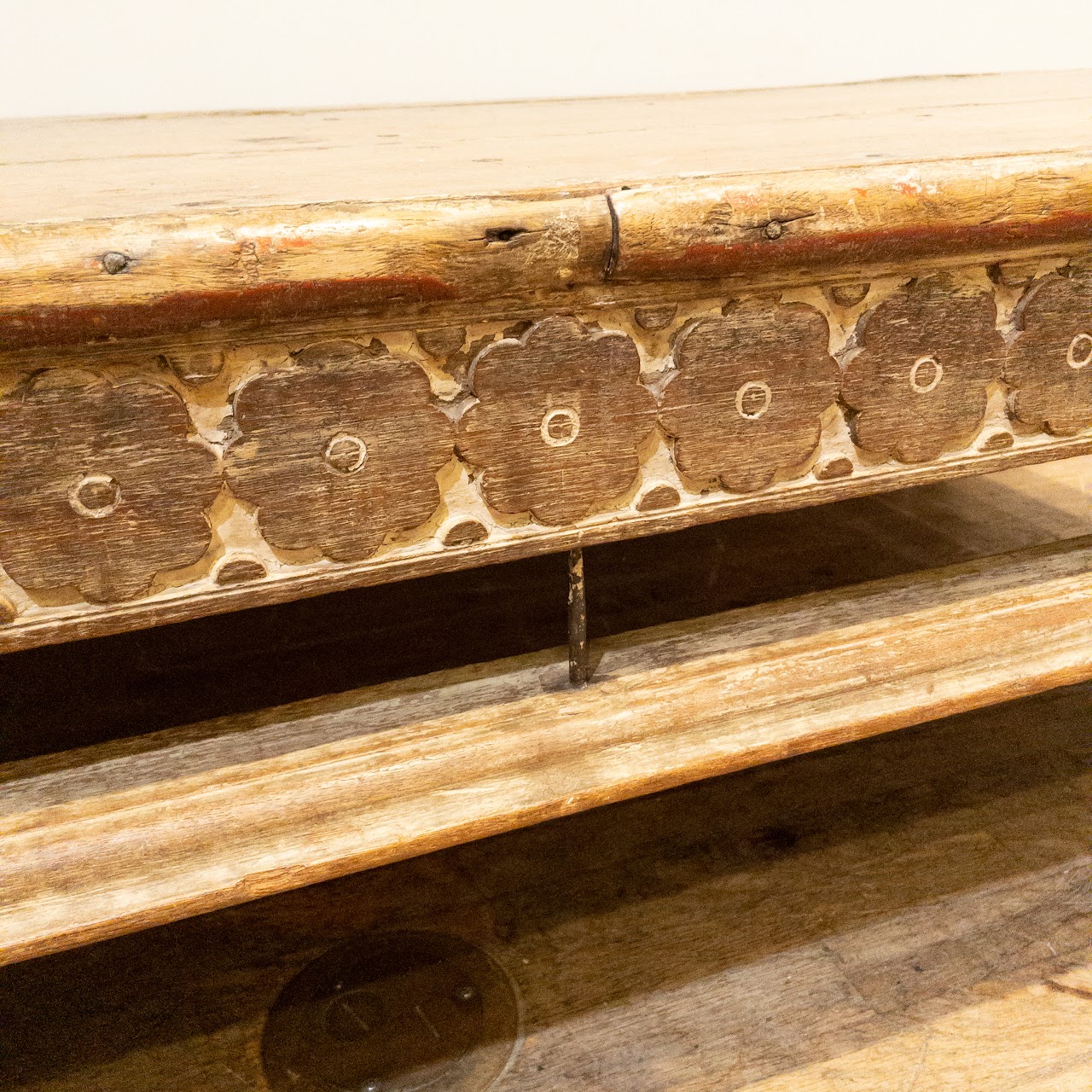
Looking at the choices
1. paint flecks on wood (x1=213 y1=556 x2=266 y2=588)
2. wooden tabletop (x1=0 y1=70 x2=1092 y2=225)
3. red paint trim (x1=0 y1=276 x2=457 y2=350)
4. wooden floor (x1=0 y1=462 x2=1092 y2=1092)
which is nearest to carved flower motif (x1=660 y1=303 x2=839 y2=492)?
wooden tabletop (x1=0 y1=70 x2=1092 y2=225)

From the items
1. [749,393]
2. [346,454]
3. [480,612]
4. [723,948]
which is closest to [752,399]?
[749,393]

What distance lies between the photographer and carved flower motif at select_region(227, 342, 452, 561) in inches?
31.7

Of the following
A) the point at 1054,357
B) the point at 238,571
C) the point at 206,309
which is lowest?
the point at 238,571

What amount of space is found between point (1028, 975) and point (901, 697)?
40cm

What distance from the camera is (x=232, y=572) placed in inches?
33.6

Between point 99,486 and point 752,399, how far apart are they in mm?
538

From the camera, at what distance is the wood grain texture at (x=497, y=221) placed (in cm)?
71

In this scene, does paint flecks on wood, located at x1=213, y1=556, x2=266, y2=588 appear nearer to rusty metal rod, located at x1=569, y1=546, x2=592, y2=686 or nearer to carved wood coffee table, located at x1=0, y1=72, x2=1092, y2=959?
carved wood coffee table, located at x1=0, y1=72, x2=1092, y2=959

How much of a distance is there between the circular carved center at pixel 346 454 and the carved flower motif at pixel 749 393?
0.86 ft

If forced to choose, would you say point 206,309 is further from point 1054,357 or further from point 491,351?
point 1054,357

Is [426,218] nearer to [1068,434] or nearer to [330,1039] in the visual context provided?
[1068,434]

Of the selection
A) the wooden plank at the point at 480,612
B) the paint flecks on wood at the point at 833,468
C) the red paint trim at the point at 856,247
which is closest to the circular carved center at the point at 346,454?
the red paint trim at the point at 856,247

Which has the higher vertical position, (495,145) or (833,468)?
(495,145)

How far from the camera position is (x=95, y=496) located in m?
0.78
